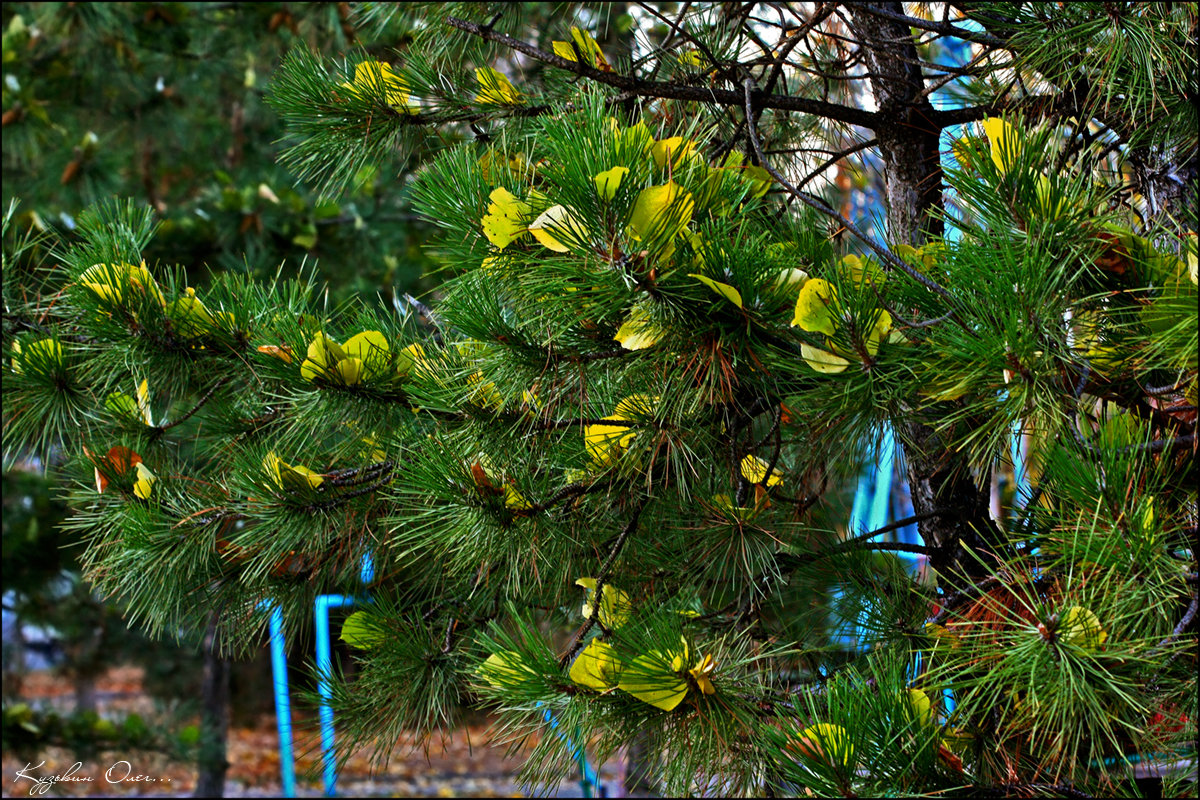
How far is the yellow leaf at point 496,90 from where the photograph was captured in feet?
4.27

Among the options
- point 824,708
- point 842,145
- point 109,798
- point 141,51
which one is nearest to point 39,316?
point 824,708

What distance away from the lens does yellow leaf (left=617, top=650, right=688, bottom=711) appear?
34.6 inches

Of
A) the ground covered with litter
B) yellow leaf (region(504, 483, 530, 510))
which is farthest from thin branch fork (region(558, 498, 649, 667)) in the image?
the ground covered with litter

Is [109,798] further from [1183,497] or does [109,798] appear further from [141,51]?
[1183,497]

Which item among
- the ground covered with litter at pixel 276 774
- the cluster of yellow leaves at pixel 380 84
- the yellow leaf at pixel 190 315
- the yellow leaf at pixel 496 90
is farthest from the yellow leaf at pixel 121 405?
the ground covered with litter at pixel 276 774

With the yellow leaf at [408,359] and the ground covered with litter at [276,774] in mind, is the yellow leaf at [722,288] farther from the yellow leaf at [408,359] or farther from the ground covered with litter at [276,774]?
the ground covered with litter at [276,774]

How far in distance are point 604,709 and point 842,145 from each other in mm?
1223

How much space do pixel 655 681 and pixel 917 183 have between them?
0.80m

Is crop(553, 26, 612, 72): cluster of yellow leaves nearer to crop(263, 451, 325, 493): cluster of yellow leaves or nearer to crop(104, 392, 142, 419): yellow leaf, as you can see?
crop(263, 451, 325, 493): cluster of yellow leaves

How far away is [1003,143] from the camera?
0.80 metres

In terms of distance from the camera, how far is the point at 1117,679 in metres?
0.76

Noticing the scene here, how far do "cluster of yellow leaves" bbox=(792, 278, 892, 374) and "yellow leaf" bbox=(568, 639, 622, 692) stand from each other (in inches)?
13.0

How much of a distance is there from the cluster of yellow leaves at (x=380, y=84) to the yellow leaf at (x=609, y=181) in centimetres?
69

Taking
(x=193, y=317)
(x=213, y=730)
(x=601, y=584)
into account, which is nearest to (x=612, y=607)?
(x=601, y=584)
